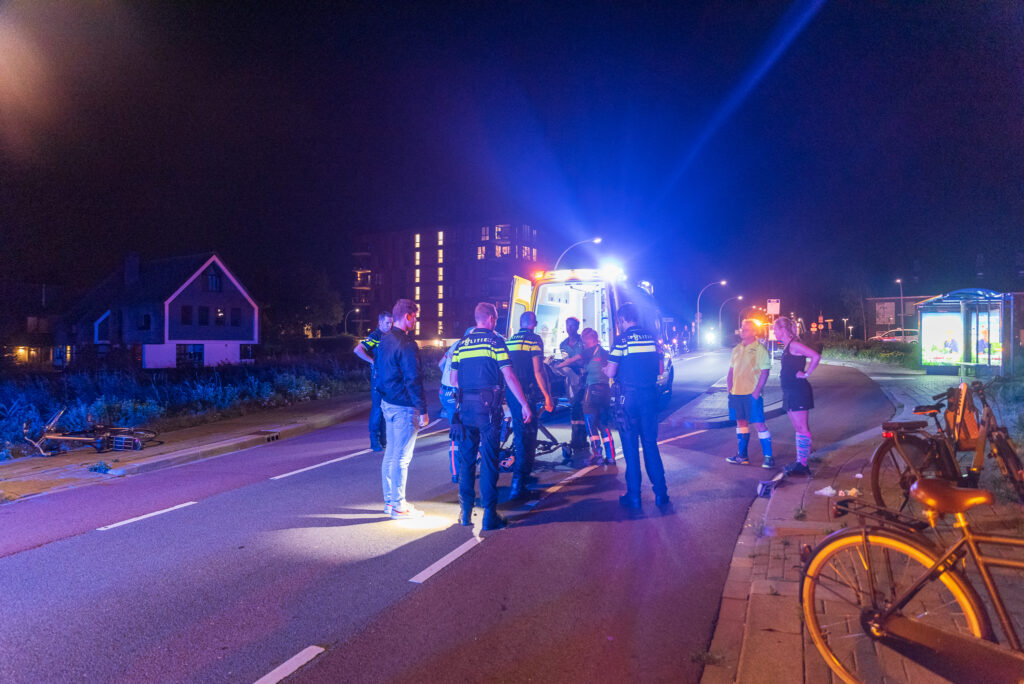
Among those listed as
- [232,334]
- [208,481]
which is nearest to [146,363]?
[232,334]

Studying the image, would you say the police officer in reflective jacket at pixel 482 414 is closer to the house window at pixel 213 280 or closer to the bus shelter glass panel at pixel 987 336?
the bus shelter glass panel at pixel 987 336

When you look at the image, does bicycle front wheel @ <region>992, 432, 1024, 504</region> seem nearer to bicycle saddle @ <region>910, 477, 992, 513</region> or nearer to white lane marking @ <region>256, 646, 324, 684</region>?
bicycle saddle @ <region>910, 477, 992, 513</region>

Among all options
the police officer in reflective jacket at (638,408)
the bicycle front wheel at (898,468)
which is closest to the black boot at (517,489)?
the police officer in reflective jacket at (638,408)

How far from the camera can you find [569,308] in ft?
48.0

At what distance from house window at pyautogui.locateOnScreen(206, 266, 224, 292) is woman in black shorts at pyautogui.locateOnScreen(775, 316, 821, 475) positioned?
1977 inches

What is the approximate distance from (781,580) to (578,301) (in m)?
10.4

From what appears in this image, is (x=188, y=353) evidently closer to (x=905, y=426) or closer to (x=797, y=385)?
(x=797, y=385)

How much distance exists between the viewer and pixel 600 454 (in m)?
9.45

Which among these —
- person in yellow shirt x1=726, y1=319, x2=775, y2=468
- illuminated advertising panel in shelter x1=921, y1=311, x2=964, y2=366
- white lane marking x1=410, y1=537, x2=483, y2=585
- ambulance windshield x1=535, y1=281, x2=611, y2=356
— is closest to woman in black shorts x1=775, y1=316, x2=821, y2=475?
person in yellow shirt x1=726, y1=319, x2=775, y2=468

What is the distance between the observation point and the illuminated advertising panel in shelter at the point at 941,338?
21594mm

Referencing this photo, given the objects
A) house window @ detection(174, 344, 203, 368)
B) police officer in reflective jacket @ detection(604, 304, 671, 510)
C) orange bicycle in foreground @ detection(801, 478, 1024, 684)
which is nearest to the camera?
orange bicycle in foreground @ detection(801, 478, 1024, 684)

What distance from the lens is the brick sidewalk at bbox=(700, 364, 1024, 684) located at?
3.51 metres

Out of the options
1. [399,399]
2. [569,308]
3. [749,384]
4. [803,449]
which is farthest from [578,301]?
[399,399]

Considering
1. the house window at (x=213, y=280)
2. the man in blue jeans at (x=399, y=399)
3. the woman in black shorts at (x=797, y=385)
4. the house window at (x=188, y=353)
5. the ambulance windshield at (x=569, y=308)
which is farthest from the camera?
the house window at (x=213, y=280)
